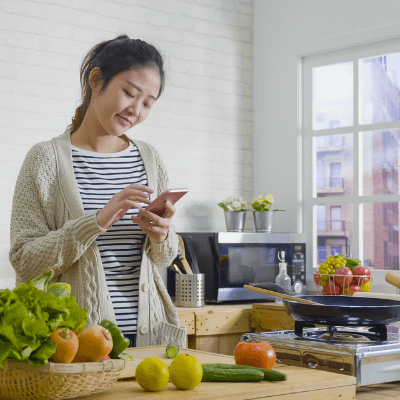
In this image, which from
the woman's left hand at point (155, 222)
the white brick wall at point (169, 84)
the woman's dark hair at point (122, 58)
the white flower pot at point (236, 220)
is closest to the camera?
the woman's left hand at point (155, 222)

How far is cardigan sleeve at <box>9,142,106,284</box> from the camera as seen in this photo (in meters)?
1.56

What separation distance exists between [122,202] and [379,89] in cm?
262

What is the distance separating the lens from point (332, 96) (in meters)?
3.98

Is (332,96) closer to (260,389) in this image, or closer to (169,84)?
(169,84)

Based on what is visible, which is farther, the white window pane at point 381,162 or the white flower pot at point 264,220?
the white flower pot at point 264,220

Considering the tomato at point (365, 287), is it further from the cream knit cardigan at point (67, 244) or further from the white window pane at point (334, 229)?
the cream knit cardigan at point (67, 244)

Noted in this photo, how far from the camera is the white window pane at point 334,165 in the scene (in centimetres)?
389

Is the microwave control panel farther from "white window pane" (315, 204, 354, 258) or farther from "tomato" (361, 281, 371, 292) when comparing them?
"tomato" (361, 281, 371, 292)

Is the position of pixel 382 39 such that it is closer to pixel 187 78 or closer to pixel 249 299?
pixel 187 78

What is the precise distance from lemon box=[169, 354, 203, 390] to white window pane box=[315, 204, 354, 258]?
280 centimetres

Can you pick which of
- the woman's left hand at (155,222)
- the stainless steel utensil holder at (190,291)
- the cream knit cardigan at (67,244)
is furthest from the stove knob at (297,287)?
the woman's left hand at (155,222)

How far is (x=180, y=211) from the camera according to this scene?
152 inches

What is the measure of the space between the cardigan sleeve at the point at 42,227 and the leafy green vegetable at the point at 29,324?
20.7 inches

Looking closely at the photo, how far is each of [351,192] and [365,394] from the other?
2.40 meters
